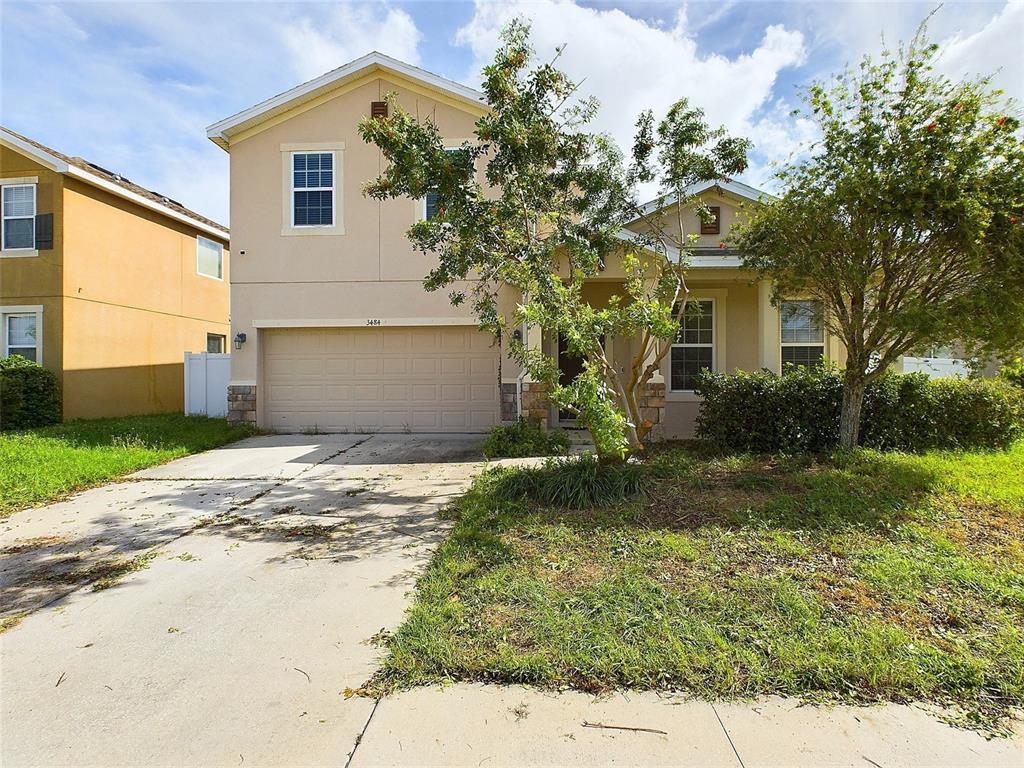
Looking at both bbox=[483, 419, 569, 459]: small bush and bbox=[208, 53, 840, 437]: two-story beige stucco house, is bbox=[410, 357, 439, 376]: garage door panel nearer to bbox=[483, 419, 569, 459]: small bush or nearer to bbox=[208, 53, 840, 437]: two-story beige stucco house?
bbox=[208, 53, 840, 437]: two-story beige stucco house

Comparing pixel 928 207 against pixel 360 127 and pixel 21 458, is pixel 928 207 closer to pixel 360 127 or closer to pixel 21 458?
pixel 360 127

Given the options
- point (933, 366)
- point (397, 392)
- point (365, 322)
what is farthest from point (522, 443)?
point (933, 366)

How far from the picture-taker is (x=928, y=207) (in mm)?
5887

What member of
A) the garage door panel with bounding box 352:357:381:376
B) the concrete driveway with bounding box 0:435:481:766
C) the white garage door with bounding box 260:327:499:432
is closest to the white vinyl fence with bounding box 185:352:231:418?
the white garage door with bounding box 260:327:499:432

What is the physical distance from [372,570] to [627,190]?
563 cm

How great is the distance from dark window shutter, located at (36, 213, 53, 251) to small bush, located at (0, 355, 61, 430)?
8.03 feet

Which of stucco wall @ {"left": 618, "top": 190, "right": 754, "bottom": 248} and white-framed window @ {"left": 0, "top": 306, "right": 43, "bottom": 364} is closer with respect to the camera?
stucco wall @ {"left": 618, "top": 190, "right": 754, "bottom": 248}

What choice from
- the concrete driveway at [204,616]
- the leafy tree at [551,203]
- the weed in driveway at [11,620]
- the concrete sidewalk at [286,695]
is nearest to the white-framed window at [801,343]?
the leafy tree at [551,203]

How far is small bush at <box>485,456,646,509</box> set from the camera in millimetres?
5742

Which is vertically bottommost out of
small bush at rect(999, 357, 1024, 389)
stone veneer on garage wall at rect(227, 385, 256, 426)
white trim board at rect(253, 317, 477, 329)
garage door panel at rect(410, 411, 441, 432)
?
garage door panel at rect(410, 411, 441, 432)

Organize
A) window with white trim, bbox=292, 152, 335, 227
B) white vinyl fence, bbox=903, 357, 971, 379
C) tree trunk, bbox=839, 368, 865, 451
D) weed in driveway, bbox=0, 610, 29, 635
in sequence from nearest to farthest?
weed in driveway, bbox=0, 610, 29, 635 < tree trunk, bbox=839, 368, 865, 451 < window with white trim, bbox=292, 152, 335, 227 < white vinyl fence, bbox=903, 357, 971, 379

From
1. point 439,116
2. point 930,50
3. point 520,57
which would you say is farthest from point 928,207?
point 439,116

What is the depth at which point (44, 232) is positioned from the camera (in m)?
12.2

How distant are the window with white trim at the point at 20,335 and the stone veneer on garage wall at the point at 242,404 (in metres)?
5.01
